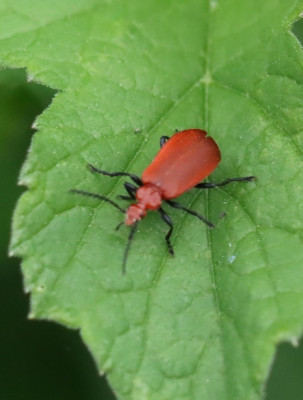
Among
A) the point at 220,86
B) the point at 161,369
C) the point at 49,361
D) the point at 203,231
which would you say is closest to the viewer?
the point at 161,369

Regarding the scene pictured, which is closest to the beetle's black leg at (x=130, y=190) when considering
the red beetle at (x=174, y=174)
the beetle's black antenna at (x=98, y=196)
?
the red beetle at (x=174, y=174)

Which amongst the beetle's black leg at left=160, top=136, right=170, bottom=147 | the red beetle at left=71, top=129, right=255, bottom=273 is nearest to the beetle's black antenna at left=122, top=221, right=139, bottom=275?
the red beetle at left=71, top=129, right=255, bottom=273

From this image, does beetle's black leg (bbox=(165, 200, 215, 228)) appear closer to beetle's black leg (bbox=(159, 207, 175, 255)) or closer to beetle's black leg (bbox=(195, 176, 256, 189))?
beetle's black leg (bbox=(159, 207, 175, 255))

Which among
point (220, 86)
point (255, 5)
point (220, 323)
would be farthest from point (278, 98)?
point (220, 323)

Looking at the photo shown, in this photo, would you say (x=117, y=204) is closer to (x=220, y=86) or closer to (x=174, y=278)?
(x=174, y=278)

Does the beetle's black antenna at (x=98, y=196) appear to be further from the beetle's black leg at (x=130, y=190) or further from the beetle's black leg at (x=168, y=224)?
the beetle's black leg at (x=168, y=224)

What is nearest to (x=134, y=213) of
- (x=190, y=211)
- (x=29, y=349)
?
(x=190, y=211)
